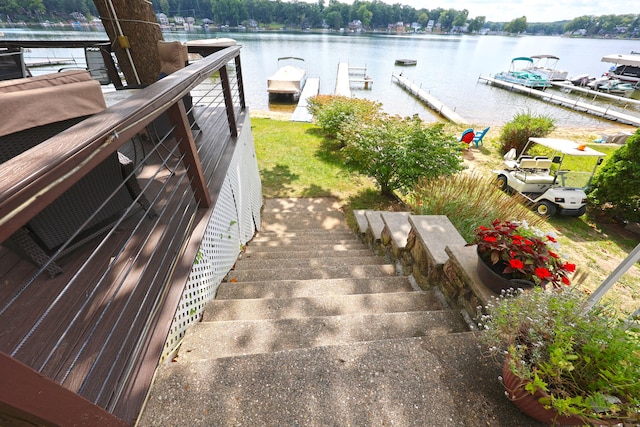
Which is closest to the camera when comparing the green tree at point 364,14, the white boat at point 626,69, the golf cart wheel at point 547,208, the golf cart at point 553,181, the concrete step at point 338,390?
the concrete step at point 338,390

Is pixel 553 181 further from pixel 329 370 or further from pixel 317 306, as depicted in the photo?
pixel 329 370

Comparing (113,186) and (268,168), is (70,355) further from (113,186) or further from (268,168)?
(268,168)

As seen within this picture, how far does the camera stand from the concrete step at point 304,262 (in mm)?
3520

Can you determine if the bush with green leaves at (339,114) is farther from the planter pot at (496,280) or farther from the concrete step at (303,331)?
the concrete step at (303,331)

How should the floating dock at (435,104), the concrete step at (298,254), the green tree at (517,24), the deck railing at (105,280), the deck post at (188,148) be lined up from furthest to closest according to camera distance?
1. the green tree at (517,24)
2. the floating dock at (435,104)
3. the concrete step at (298,254)
4. the deck post at (188,148)
5. the deck railing at (105,280)

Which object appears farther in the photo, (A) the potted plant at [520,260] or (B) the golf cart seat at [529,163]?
(B) the golf cart seat at [529,163]

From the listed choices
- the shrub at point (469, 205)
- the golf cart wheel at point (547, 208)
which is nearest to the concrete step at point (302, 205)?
the shrub at point (469, 205)

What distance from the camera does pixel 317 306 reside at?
2.38 meters

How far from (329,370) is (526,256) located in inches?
58.0

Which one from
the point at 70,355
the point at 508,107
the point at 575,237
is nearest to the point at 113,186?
the point at 70,355

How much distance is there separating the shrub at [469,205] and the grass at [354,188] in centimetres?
7

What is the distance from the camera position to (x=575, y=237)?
20.0 ft

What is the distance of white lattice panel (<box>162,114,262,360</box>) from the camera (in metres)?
1.95

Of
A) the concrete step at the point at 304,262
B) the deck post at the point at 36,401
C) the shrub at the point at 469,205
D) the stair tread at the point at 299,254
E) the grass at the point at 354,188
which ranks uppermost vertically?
the deck post at the point at 36,401
